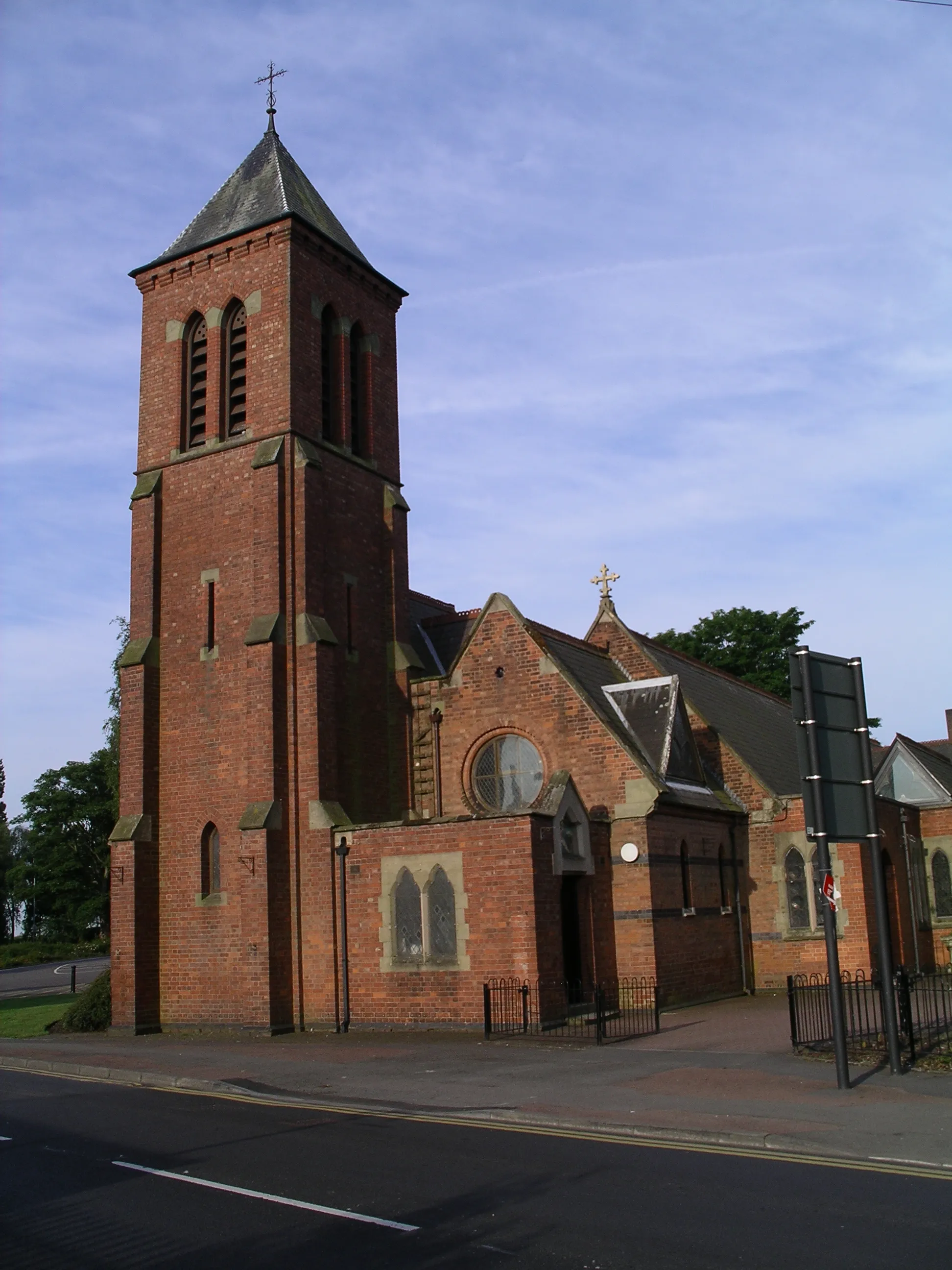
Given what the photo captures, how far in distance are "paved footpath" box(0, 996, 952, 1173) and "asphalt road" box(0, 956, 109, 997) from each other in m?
14.3

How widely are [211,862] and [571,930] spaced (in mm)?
7740

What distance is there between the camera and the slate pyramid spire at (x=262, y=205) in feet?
89.4

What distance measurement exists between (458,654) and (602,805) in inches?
202

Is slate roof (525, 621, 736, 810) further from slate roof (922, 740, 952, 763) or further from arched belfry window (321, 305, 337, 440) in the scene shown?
slate roof (922, 740, 952, 763)

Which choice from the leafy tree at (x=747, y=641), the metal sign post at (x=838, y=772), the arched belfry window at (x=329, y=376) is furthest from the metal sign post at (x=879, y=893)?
the leafy tree at (x=747, y=641)

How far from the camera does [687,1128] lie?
11.0 metres

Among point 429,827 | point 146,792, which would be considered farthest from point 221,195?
point 429,827

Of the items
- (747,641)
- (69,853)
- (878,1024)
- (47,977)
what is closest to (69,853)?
(69,853)

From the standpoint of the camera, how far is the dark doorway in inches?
890

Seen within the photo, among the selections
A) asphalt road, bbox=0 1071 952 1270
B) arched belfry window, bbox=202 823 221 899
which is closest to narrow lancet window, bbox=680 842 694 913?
arched belfry window, bbox=202 823 221 899

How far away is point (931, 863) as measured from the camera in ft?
111

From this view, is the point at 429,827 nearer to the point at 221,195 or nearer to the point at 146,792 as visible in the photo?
the point at 146,792

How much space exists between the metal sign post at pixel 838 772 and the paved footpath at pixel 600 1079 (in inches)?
54.3

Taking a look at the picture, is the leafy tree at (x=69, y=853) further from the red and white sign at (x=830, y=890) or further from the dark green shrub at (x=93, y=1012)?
the red and white sign at (x=830, y=890)
